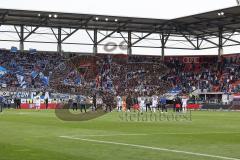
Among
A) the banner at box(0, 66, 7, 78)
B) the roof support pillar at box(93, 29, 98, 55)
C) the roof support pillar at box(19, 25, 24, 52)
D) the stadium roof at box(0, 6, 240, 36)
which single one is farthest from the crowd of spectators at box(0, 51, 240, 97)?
the stadium roof at box(0, 6, 240, 36)

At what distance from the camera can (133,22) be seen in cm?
7625

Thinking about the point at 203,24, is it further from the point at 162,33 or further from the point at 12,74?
the point at 12,74

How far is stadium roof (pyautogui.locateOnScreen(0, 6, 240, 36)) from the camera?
69.3 meters

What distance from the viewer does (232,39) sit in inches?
3187

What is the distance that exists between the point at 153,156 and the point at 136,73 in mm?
66185

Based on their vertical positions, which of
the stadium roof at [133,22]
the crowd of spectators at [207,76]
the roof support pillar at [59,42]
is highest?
the stadium roof at [133,22]

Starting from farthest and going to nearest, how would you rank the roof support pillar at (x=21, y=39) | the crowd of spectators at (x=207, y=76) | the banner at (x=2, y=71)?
1. the crowd of spectators at (x=207, y=76)
2. the roof support pillar at (x=21, y=39)
3. the banner at (x=2, y=71)

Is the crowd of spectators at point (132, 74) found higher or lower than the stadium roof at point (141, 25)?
lower

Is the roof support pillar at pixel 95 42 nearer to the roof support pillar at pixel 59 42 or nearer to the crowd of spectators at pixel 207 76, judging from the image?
the roof support pillar at pixel 59 42

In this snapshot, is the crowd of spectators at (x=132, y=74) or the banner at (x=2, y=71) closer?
the crowd of spectators at (x=132, y=74)

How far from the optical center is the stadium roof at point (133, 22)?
69.3 meters

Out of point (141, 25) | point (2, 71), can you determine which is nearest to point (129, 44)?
point (141, 25)

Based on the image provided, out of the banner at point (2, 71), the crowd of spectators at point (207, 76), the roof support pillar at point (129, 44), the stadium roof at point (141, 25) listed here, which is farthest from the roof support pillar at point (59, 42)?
the crowd of spectators at point (207, 76)

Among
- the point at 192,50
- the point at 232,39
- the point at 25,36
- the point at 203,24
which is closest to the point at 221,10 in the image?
the point at 203,24
